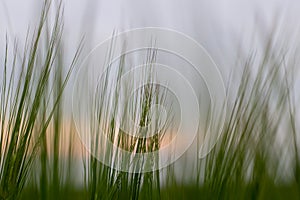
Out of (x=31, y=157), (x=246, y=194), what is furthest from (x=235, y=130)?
(x=31, y=157)

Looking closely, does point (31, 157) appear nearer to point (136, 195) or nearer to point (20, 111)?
point (20, 111)

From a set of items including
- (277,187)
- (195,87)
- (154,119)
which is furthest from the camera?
(154,119)

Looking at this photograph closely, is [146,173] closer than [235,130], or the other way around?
[235,130]

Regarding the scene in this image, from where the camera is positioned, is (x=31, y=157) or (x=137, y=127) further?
(x=137, y=127)

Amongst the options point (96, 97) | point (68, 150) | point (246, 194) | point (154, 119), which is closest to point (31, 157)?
point (68, 150)

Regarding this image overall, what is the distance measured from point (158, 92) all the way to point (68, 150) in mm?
366

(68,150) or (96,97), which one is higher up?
(96,97)

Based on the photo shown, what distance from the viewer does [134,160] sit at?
1207 mm

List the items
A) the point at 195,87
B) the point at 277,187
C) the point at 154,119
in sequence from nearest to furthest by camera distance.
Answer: the point at 277,187, the point at 195,87, the point at 154,119

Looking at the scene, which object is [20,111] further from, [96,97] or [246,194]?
[246,194]

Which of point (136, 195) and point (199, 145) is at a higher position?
point (199, 145)

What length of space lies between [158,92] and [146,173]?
0.22 m

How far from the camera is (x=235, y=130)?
3.49 feet

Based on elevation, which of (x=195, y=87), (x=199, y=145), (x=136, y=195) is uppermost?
(x=195, y=87)
